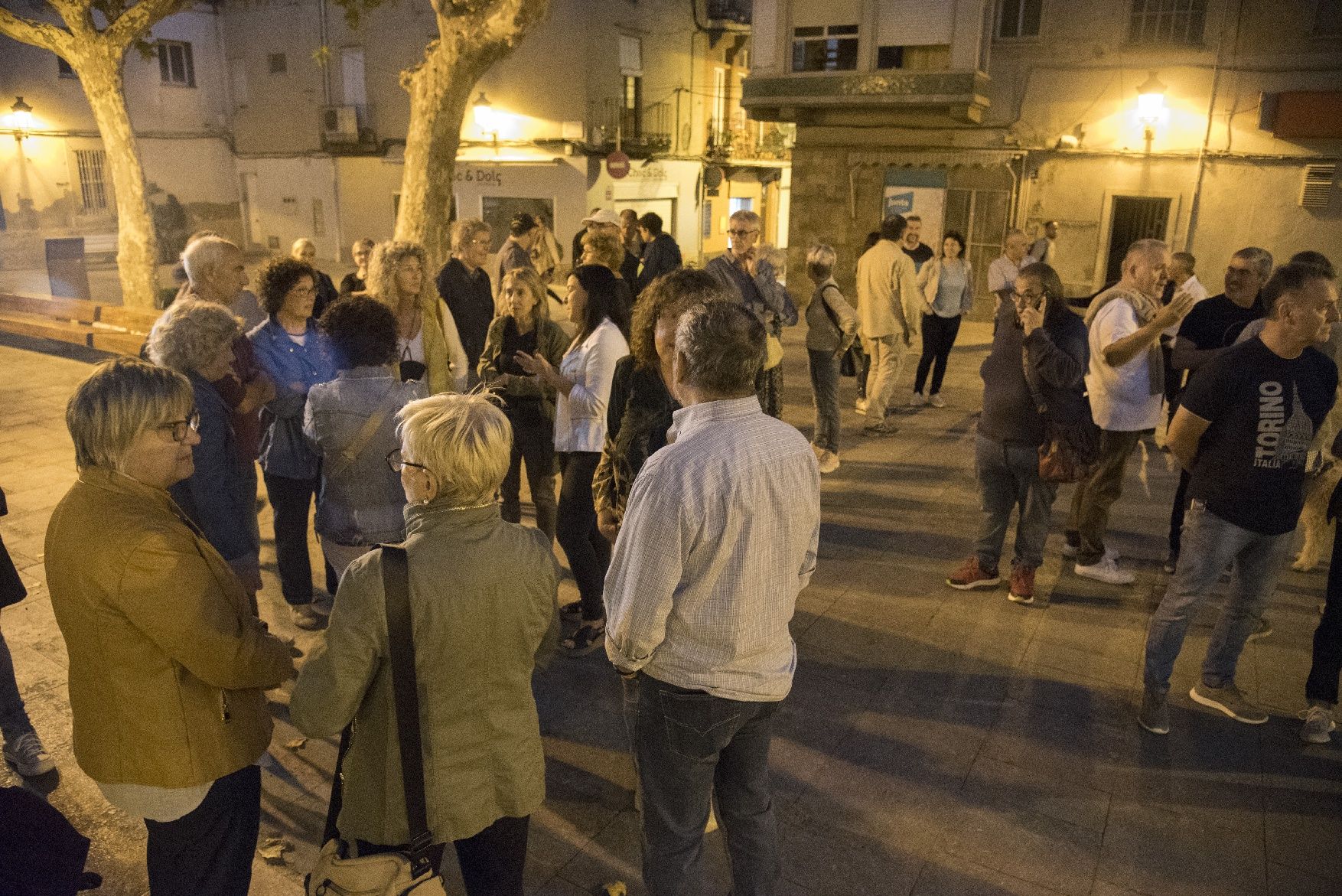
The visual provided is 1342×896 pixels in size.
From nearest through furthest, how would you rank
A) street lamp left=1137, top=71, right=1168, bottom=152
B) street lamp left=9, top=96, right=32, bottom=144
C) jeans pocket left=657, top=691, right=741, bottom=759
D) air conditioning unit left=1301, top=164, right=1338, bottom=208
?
jeans pocket left=657, top=691, right=741, bottom=759
air conditioning unit left=1301, top=164, right=1338, bottom=208
street lamp left=1137, top=71, right=1168, bottom=152
street lamp left=9, top=96, right=32, bottom=144

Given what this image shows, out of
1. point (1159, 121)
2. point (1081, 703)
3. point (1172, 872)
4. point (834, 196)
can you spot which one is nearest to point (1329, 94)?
point (1159, 121)

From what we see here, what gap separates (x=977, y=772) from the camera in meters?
3.77

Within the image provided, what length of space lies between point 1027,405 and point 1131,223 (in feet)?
43.1

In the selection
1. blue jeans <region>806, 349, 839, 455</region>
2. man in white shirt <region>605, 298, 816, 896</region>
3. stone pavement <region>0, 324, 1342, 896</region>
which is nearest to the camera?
man in white shirt <region>605, 298, 816, 896</region>

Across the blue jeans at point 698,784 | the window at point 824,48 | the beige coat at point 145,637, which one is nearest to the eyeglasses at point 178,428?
the beige coat at point 145,637

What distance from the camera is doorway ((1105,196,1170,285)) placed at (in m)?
15.7

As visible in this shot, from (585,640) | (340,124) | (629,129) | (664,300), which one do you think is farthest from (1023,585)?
(340,124)

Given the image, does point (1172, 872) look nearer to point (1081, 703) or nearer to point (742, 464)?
point (1081, 703)

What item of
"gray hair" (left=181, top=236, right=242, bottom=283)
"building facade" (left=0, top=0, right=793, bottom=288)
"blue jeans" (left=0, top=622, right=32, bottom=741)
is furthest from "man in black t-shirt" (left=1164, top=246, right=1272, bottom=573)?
"building facade" (left=0, top=0, right=793, bottom=288)

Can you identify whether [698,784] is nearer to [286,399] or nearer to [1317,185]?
[286,399]

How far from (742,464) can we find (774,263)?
448 centimetres

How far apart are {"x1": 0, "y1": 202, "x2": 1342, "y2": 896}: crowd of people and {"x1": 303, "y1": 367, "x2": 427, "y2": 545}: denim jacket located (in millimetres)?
14

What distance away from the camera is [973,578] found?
5.50m

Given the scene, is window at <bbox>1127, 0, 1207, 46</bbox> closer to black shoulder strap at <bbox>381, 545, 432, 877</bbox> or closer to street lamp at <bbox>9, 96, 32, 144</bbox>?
black shoulder strap at <bbox>381, 545, 432, 877</bbox>
